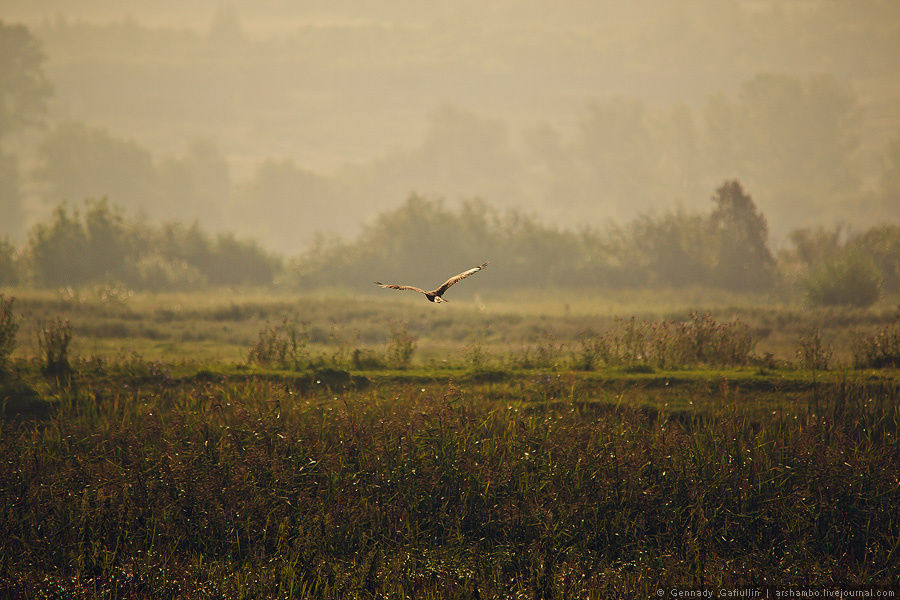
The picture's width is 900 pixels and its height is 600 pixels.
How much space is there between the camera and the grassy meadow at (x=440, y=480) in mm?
10148

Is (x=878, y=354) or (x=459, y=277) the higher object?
(x=459, y=277)

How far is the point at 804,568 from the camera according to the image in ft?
33.1

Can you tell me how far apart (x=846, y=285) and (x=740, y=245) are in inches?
441

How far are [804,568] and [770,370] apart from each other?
26.8 ft

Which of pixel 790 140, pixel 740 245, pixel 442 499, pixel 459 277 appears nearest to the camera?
pixel 459 277

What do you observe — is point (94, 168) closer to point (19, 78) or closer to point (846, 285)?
point (19, 78)

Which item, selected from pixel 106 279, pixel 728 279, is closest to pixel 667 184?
pixel 728 279

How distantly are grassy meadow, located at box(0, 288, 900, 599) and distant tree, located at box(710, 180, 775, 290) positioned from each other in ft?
95.9

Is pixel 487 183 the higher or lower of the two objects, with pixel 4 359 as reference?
higher

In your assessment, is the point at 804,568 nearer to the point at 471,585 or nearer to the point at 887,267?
the point at 471,585

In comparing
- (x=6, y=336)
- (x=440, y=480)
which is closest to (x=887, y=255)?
(x=440, y=480)

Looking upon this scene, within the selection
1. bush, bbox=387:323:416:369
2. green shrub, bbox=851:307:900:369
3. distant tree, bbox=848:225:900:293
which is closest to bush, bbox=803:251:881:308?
distant tree, bbox=848:225:900:293

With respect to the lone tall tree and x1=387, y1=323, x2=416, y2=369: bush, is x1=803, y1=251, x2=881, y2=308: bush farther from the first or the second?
the lone tall tree

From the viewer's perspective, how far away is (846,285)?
35094 millimetres
